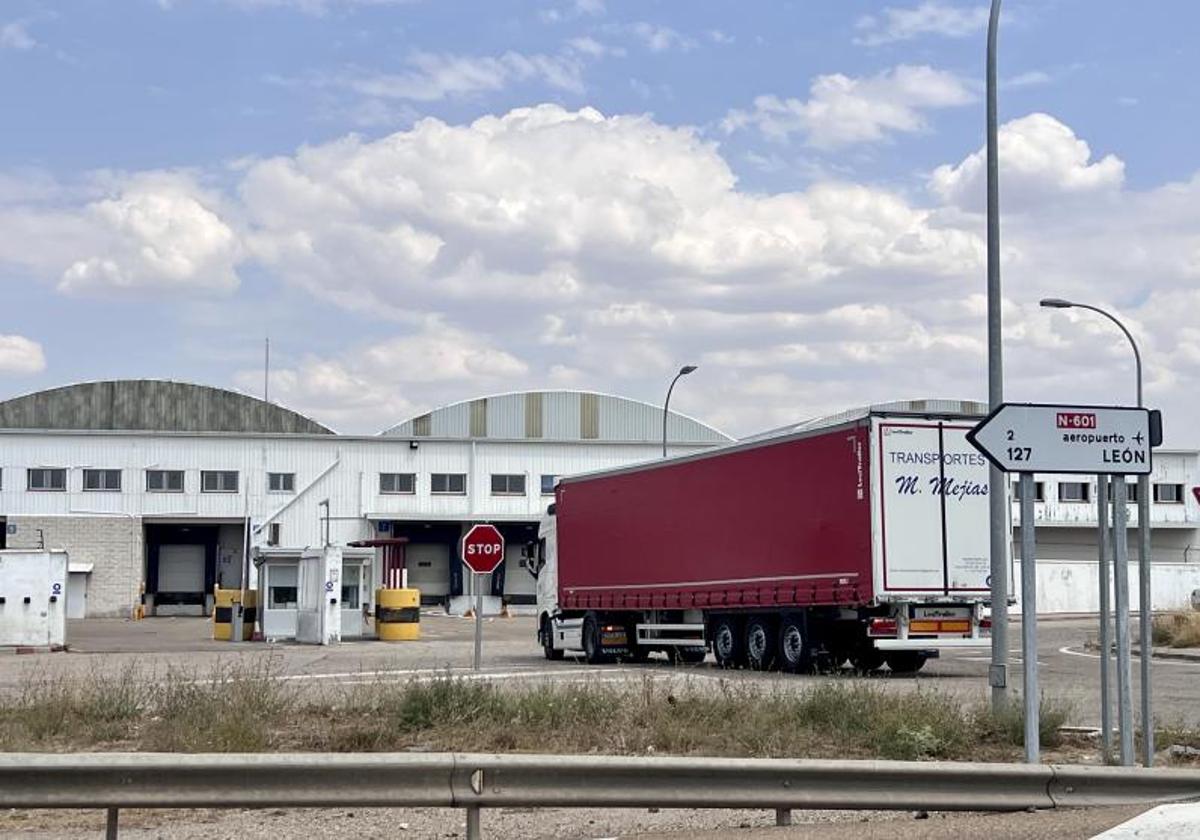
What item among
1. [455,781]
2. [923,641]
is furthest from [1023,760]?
[923,641]

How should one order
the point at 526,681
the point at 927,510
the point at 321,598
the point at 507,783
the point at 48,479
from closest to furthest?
the point at 507,783 < the point at 526,681 < the point at 927,510 < the point at 321,598 < the point at 48,479

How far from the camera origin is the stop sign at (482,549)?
25578 millimetres

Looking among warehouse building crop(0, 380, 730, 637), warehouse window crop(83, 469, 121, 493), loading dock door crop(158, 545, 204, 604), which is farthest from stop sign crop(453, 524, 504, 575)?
loading dock door crop(158, 545, 204, 604)

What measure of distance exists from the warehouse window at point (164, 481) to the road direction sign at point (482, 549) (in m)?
45.5

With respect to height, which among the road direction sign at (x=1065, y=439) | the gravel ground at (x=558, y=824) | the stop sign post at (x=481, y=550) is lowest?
the gravel ground at (x=558, y=824)

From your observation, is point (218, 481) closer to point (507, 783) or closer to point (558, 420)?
point (558, 420)

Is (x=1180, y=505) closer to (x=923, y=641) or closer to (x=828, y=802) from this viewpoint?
(x=923, y=641)

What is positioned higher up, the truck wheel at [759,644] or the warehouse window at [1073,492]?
the warehouse window at [1073,492]

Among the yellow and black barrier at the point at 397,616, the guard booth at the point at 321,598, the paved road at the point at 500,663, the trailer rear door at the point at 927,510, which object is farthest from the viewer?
the yellow and black barrier at the point at 397,616

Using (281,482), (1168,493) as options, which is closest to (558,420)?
(281,482)

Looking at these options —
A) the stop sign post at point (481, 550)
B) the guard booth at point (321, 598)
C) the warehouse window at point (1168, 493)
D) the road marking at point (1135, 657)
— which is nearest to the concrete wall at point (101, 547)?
the guard booth at point (321, 598)

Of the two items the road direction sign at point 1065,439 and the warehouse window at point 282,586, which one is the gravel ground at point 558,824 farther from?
the warehouse window at point 282,586

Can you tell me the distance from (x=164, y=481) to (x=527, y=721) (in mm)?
57528

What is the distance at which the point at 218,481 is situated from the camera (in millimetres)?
68812
